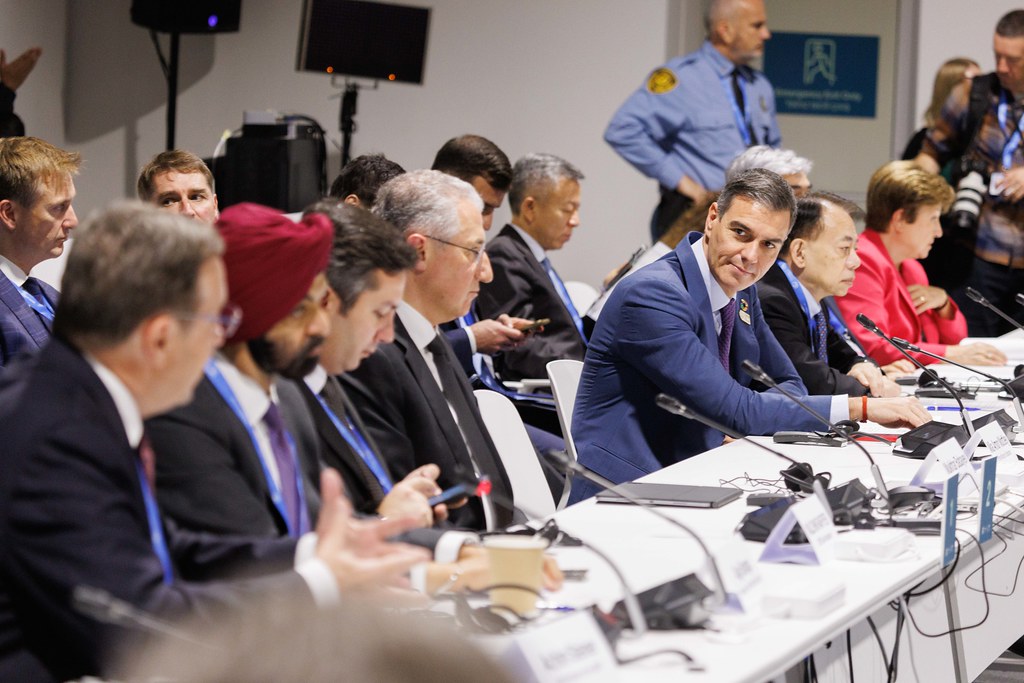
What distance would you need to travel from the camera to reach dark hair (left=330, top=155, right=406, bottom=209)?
156 inches

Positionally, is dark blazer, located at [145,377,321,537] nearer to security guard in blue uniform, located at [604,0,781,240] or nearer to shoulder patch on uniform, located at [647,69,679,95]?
security guard in blue uniform, located at [604,0,781,240]

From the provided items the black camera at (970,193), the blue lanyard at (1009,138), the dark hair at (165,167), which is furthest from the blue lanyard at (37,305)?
the blue lanyard at (1009,138)

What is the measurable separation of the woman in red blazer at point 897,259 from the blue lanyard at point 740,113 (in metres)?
1.17

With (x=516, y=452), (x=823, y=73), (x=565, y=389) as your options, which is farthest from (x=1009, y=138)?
(x=516, y=452)

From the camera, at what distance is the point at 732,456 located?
10.2 ft

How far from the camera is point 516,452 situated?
3.15m

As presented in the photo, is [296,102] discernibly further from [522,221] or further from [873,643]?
[873,643]

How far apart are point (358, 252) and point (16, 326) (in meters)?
1.47

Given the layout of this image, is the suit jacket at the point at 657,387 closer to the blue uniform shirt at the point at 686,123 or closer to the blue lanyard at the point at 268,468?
the blue lanyard at the point at 268,468

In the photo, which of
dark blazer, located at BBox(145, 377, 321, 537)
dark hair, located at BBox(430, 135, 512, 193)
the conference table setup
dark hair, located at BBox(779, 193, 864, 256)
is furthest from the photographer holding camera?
dark blazer, located at BBox(145, 377, 321, 537)

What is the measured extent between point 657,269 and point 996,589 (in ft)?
3.82

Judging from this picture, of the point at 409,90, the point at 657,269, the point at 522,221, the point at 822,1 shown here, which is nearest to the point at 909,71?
the point at 822,1

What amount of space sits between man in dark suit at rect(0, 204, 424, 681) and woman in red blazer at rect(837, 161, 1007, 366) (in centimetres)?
388

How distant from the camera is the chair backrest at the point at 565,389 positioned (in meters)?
3.65
